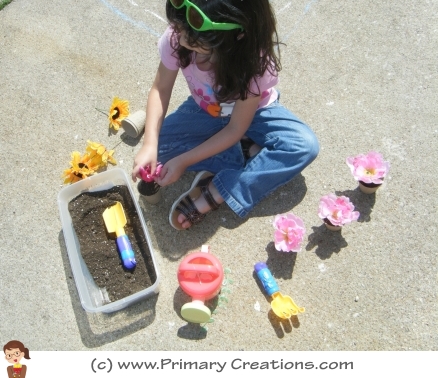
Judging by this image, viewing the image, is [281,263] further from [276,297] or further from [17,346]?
[17,346]

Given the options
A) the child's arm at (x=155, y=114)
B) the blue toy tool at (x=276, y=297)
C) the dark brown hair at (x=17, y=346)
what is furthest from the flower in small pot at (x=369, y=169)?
the dark brown hair at (x=17, y=346)

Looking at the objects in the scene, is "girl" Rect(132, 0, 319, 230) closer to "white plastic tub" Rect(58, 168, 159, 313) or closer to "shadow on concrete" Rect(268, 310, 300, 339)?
"white plastic tub" Rect(58, 168, 159, 313)

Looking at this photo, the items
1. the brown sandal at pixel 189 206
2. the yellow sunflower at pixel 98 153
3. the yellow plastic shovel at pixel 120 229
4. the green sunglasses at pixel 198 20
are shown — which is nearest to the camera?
the green sunglasses at pixel 198 20

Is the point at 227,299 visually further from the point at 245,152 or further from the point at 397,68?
the point at 397,68

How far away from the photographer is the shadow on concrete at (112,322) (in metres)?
1.57

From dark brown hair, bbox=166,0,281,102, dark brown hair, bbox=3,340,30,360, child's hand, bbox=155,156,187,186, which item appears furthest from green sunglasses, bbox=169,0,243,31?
dark brown hair, bbox=3,340,30,360

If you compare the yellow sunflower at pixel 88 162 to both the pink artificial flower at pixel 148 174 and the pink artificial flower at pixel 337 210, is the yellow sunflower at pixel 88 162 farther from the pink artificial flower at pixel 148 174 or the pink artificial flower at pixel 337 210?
the pink artificial flower at pixel 337 210

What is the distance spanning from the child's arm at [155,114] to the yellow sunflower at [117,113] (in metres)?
0.26

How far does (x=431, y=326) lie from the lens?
5.04 ft

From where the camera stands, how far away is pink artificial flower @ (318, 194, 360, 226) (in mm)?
1616

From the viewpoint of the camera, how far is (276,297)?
5.12 ft

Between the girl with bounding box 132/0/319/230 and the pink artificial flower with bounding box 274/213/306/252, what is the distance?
0.14 metres
